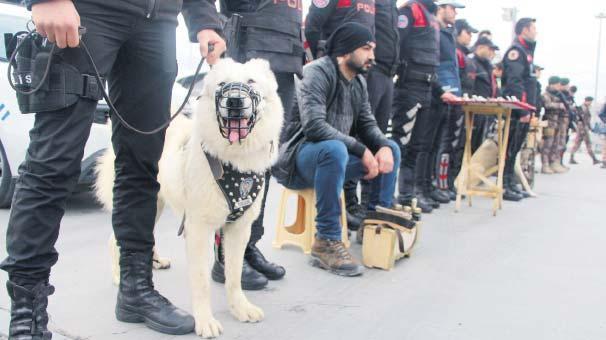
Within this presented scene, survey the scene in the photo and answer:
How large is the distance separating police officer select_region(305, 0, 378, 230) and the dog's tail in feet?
6.26

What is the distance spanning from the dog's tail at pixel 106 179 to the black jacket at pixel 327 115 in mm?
1156

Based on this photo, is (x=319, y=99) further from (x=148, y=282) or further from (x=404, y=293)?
(x=148, y=282)

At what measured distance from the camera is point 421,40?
5.00m

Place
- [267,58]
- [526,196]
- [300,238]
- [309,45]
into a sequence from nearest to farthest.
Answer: [267,58] < [300,238] < [309,45] < [526,196]

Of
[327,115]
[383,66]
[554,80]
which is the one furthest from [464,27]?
[327,115]

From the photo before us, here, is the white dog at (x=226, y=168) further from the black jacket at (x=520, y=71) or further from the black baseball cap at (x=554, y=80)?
the black baseball cap at (x=554, y=80)

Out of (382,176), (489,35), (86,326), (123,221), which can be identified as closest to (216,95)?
(123,221)

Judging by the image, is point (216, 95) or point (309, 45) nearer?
point (216, 95)

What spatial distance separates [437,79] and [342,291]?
315 cm

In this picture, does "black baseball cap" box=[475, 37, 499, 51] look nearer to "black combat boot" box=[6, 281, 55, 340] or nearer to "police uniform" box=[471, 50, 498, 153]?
"police uniform" box=[471, 50, 498, 153]

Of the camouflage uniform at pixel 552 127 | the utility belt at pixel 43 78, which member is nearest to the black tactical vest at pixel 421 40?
the utility belt at pixel 43 78

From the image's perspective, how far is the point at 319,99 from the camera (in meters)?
3.42

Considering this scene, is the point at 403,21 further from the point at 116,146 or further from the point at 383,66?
the point at 116,146

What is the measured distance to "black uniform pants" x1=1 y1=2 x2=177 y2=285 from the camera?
5.67ft
